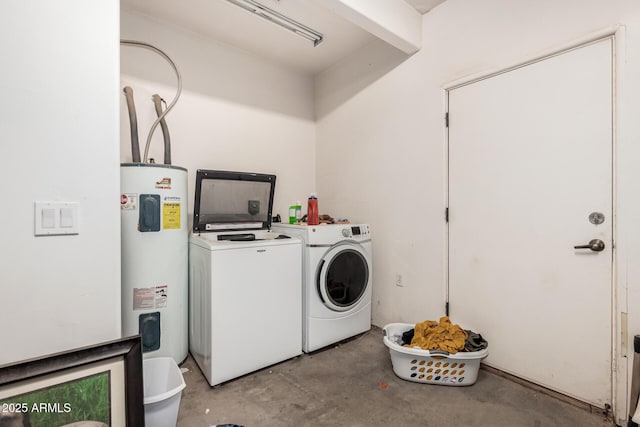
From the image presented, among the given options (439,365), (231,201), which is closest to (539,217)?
(439,365)

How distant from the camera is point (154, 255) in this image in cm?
191

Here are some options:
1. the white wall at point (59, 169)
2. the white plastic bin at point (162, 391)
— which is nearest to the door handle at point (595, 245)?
the white plastic bin at point (162, 391)

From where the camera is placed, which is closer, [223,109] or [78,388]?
[78,388]

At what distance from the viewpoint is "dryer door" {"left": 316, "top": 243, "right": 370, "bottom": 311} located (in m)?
2.27

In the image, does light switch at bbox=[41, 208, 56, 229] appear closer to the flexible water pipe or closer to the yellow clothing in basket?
the flexible water pipe

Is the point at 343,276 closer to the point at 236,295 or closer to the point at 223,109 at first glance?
the point at 236,295

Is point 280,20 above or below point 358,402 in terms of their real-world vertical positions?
above

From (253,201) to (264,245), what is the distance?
0.77m

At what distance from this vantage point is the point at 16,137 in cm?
104

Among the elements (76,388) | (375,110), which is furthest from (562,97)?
(76,388)

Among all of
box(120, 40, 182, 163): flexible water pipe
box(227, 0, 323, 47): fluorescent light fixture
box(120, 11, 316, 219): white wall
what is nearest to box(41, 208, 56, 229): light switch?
box(120, 40, 182, 163): flexible water pipe

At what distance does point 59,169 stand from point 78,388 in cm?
78

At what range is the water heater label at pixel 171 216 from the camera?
76.7 inches

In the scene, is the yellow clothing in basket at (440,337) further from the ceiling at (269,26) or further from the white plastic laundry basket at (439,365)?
the ceiling at (269,26)
